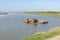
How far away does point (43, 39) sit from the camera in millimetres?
18250

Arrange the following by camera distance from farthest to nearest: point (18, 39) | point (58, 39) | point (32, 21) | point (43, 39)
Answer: point (32, 21), point (18, 39), point (43, 39), point (58, 39)

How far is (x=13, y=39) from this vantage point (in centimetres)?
2327

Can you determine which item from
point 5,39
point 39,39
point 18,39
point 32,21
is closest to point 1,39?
point 5,39

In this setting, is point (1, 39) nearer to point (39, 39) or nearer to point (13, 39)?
point (13, 39)

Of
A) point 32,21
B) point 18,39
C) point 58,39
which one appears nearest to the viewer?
point 58,39

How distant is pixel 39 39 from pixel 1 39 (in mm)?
6812

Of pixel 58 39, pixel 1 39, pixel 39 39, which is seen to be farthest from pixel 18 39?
pixel 58 39

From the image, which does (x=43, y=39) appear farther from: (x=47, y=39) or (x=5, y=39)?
(x=5, y=39)

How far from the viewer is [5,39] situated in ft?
76.1

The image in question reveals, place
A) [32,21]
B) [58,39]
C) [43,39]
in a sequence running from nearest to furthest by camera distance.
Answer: [58,39] → [43,39] → [32,21]

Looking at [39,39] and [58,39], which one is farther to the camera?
[39,39]

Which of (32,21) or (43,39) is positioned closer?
(43,39)

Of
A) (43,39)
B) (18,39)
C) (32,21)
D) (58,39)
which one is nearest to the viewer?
(58,39)

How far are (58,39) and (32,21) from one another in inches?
1482
